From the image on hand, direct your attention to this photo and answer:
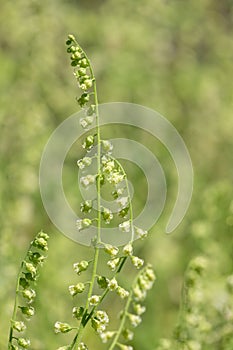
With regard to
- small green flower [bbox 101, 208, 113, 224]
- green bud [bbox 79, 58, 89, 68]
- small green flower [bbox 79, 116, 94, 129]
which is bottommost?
small green flower [bbox 101, 208, 113, 224]

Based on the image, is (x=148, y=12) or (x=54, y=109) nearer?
(x=54, y=109)

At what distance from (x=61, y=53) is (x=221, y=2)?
5.48 ft

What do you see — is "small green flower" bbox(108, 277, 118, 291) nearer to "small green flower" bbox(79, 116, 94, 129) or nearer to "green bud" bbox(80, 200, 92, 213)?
"green bud" bbox(80, 200, 92, 213)

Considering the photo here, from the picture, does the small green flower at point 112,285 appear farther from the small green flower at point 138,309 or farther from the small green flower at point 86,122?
the small green flower at point 86,122

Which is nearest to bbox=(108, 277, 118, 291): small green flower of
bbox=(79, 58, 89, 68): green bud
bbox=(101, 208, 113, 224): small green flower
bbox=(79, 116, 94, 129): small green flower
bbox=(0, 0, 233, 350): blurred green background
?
bbox=(101, 208, 113, 224): small green flower

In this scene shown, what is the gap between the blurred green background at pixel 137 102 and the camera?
3.07 m

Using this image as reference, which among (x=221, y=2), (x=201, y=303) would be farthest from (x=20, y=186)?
(x=221, y=2)

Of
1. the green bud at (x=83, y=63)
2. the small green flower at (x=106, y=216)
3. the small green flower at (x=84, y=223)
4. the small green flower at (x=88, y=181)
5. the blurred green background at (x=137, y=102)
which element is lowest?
the small green flower at (x=84, y=223)

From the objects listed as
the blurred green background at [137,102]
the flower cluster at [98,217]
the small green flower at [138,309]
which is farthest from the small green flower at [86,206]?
the blurred green background at [137,102]

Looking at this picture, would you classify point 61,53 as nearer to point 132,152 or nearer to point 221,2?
point 132,152

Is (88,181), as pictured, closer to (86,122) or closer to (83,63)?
(86,122)

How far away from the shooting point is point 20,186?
3.73 meters

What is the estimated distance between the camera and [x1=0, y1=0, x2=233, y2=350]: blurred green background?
307 cm

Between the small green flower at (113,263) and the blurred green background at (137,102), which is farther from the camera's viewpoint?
the blurred green background at (137,102)
